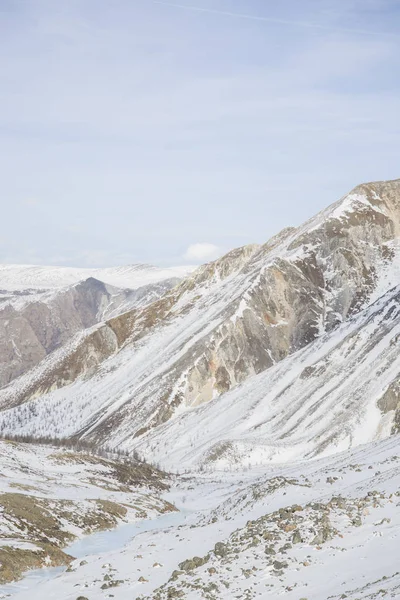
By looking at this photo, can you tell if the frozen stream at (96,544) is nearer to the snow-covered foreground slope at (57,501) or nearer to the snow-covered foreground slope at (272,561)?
the snow-covered foreground slope at (57,501)

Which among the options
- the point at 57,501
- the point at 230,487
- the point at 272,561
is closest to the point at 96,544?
the point at 57,501

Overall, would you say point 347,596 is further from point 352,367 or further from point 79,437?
point 79,437

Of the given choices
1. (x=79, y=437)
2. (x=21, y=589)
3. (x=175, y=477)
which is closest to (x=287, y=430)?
(x=175, y=477)

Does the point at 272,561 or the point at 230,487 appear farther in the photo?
the point at 230,487

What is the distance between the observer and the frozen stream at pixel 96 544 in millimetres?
32062

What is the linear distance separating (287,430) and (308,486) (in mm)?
92889

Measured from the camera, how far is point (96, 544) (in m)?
47.9

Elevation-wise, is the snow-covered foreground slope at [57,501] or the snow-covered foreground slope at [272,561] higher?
the snow-covered foreground slope at [272,561]

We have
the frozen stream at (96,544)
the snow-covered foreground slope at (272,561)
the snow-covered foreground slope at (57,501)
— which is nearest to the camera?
the snow-covered foreground slope at (272,561)

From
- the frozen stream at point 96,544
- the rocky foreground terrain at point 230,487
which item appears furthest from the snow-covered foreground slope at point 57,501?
the frozen stream at point 96,544

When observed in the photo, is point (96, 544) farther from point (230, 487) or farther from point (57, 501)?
point (230, 487)

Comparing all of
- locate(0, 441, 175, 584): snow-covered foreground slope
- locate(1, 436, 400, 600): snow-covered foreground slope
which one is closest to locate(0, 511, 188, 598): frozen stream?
locate(0, 441, 175, 584): snow-covered foreground slope

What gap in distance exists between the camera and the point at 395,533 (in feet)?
81.8

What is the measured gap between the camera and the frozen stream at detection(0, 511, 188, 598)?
32062mm
